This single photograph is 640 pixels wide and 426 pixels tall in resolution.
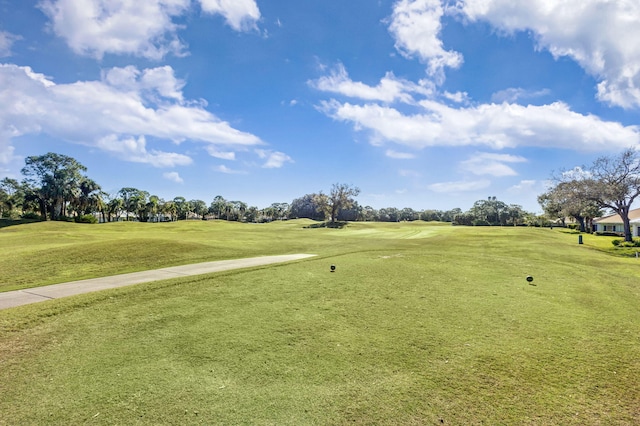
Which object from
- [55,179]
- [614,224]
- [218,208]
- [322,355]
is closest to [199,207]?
[218,208]

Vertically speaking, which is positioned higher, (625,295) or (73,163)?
(73,163)

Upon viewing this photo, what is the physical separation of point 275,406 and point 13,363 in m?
4.36

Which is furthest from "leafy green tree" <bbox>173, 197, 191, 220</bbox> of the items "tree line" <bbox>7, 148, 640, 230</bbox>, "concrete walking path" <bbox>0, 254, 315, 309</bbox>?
"concrete walking path" <bbox>0, 254, 315, 309</bbox>

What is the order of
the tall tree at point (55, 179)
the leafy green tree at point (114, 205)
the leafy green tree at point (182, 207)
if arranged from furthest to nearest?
the leafy green tree at point (182, 207) → the leafy green tree at point (114, 205) → the tall tree at point (55, 179)

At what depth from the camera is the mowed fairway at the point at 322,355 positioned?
4.19 m

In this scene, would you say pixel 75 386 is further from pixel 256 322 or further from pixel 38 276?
pixel 38 276

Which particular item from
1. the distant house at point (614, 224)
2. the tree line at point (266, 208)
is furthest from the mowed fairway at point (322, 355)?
the distant house at point (614, 224)

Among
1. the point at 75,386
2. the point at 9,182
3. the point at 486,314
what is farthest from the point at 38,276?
the point at 9,182

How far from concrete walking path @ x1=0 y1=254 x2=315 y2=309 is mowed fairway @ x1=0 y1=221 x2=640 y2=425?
3.54 ft

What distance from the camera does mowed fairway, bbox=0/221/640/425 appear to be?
419 centimetres

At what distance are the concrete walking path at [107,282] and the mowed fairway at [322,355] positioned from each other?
42.5 inches

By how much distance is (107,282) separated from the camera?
10.7 metres

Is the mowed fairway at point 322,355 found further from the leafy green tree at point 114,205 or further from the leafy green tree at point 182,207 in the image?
the leafy green tree at point 182,207

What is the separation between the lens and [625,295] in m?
10.2
